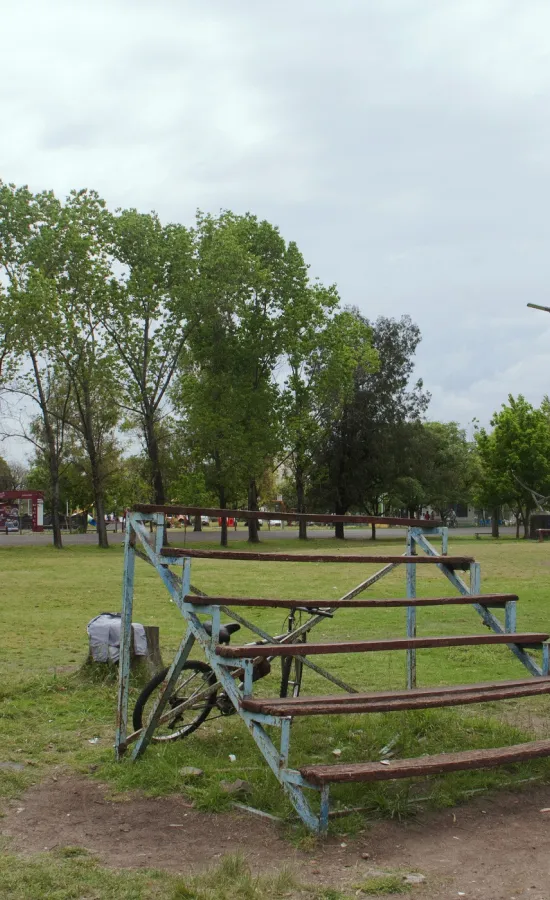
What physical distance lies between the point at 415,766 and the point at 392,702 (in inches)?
20.2

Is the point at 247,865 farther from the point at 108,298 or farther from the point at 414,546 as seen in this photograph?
Result: the point at 108,298

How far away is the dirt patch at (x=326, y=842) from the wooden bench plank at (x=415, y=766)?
0.30 m

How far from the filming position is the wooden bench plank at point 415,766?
167 inches

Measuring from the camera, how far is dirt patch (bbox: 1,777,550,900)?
3906 millimetres

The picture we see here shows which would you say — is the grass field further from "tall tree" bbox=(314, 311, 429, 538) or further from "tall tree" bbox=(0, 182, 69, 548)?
"tall tree" bbox=(314, 311, 429, 538)

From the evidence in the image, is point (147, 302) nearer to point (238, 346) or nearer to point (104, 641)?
point (238, 346)

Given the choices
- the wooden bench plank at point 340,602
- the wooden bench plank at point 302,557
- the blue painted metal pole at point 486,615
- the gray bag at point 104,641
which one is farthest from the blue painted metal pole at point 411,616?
the gray bag at point 104,641

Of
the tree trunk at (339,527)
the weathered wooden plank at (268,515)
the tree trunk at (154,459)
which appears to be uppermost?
the tree trunk at (154,459)

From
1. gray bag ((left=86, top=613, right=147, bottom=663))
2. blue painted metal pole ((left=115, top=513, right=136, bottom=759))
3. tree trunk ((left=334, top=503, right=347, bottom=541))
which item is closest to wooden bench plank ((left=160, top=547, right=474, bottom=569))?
blue painted metal pole ((left=115, top=513, right=136, bottom=759))

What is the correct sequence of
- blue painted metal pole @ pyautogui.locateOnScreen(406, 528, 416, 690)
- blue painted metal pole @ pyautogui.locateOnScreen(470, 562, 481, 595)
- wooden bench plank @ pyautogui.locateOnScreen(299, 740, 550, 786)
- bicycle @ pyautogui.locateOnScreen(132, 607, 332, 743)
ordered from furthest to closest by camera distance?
blue painted metal pole @ pyautogui.locateOnScreen(406, 528, 416, 690) → blue painted metal pole @ pyautogui.locateOnScreen(470, 562, 481, 595) → bicycle @ pyautogui.locateOnScreen(132, 607, 332, 743) → wooden bench plank @ pyautogui.locateOnScreen(299, 740, 550, 786)

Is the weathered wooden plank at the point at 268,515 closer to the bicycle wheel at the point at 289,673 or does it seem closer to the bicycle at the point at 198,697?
the bicycle at the point at 198,697

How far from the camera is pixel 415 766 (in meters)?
4.46

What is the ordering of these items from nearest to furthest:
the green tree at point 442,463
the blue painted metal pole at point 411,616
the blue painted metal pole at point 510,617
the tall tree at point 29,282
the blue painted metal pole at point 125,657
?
the blue painted metal pole at point 125,657
the blue painted metal pole at point 510,617
the blue painted metal pole at point 411,616
the tall tree at point 29,282
the green tree at point 442,463

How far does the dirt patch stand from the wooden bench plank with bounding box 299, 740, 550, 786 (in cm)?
30
